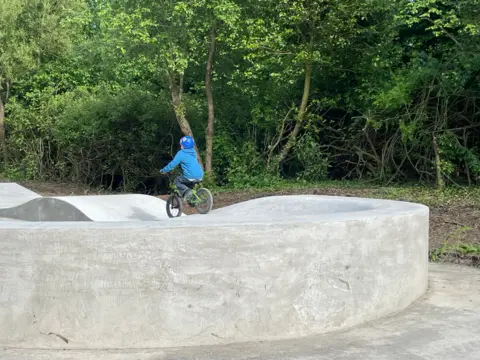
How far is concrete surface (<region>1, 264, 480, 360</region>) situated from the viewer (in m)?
4.06

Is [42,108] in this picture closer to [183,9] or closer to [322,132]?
[183,9]

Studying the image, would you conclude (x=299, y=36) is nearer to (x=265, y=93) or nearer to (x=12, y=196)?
(x=265, y=93)

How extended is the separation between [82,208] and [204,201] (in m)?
3.14

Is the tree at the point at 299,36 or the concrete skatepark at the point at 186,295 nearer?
the concrete skatepark at the point at 186,295

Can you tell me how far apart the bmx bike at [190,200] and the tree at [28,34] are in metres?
12.0

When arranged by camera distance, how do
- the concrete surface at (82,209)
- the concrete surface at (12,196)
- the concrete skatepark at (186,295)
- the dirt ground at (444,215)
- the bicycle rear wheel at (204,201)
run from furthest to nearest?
the bicycle rear wheel at (204,201)
the concrete surface at (12,196)
the dirt ground at (444,215)
the concrete surface at (82,209)
the concrete skatepark at (186,295)

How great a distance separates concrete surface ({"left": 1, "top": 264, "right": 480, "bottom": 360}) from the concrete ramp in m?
3.88

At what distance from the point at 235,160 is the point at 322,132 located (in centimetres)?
270

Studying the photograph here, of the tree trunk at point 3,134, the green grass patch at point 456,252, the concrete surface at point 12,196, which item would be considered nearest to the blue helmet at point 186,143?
the concrete surface at point 12,196

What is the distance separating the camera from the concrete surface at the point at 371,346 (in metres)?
4.06

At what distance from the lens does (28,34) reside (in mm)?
21859

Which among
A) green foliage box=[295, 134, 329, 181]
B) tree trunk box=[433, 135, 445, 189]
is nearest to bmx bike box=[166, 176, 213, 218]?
tree trunk box=[433, 135, 445, 189]

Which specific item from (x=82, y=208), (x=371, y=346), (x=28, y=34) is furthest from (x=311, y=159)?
(x=371, y=346)

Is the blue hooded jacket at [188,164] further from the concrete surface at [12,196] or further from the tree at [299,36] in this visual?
the tree at [299,36]
